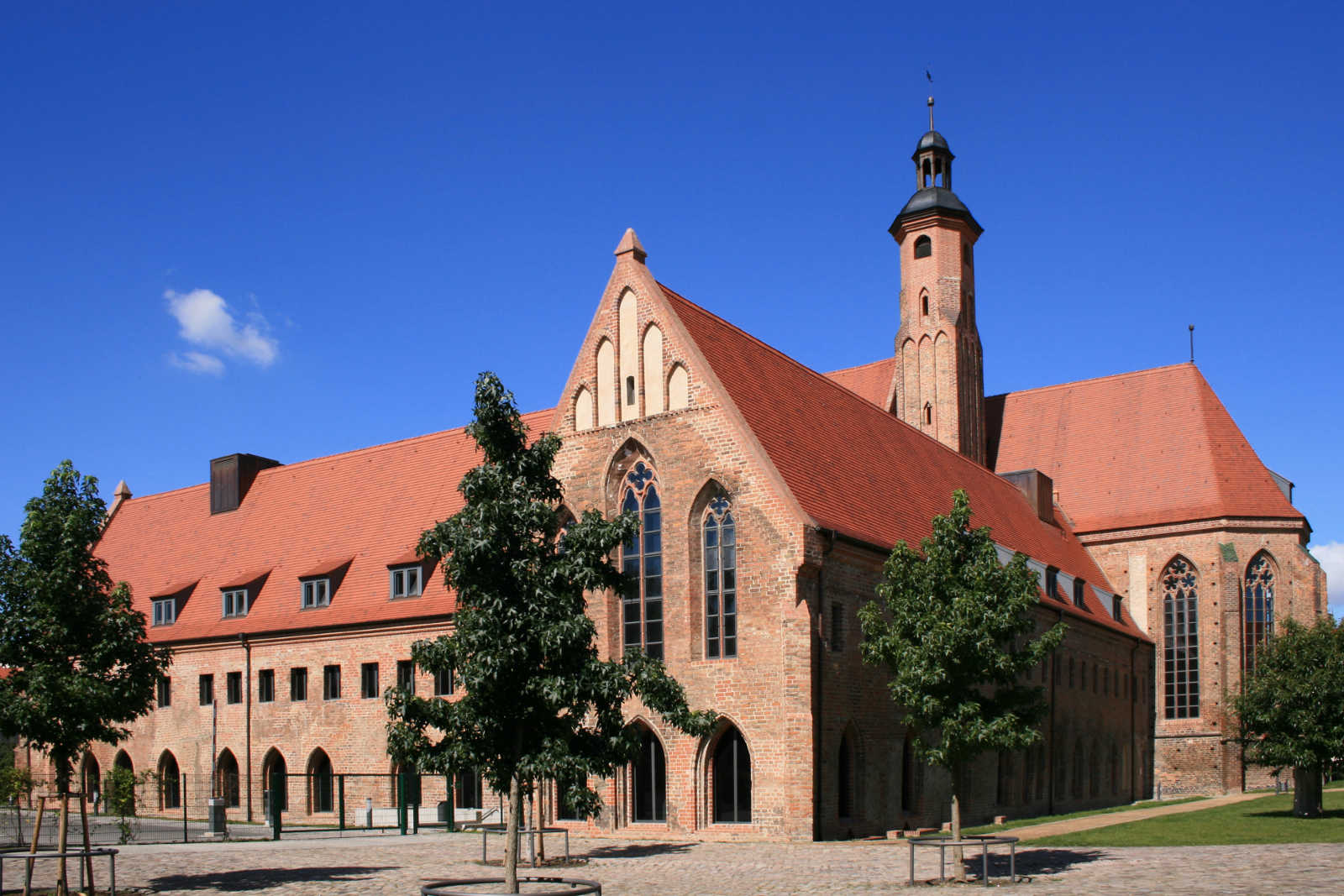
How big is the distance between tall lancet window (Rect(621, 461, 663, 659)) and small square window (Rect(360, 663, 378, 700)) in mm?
10807

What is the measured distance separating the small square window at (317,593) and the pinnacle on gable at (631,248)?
15.7 meters

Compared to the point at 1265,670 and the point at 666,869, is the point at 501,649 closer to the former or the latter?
the point at 666,869

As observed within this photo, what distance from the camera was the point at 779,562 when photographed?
27500 mm

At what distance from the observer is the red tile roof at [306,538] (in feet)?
130

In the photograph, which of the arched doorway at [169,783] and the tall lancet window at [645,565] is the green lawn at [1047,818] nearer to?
the tall lancet window at [645,565]

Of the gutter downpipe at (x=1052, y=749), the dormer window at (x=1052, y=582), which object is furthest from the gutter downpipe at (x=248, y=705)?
the dormer window at (x=1052, y=582)

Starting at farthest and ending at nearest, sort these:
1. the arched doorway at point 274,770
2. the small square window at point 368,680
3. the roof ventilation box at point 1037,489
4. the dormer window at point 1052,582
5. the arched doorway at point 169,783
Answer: the roof ventilation box at point 1037,489, the dormer window at point 1052,582, the arched doorway at point 169,783, the arched doorway at point 274,770, the small square window at point 368,680

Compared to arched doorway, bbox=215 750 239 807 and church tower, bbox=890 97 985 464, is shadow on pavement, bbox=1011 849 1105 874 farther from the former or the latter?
church tower, bbox=890 97 985 464

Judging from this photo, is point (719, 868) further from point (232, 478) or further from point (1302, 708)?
point (232, 478)

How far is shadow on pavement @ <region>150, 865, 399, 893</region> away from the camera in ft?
66.5

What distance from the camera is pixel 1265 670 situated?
34344mm

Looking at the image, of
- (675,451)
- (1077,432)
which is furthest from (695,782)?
(1077,432)

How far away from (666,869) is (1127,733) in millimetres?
32546

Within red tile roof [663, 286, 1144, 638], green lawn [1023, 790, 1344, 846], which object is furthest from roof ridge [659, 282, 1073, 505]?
green lawn [1023, 790, 1344, 846]
